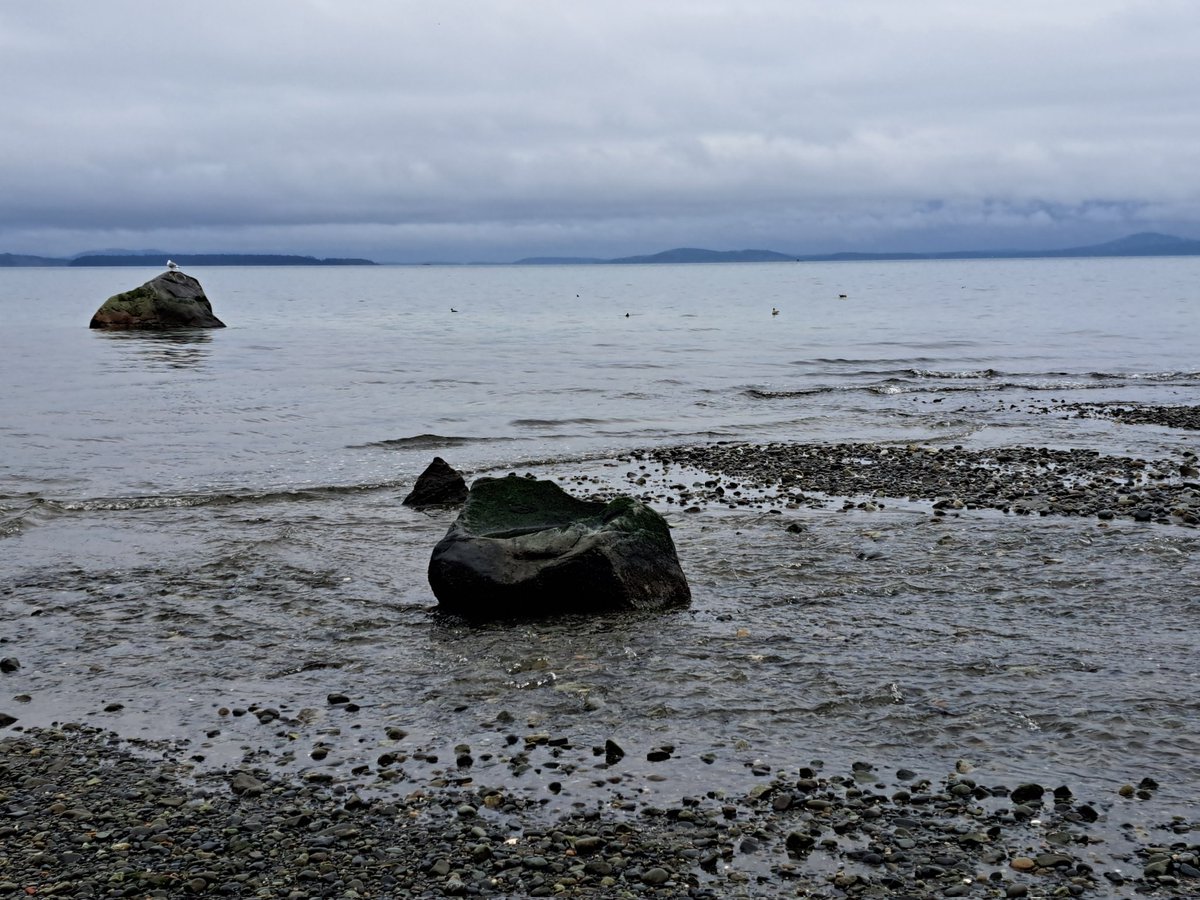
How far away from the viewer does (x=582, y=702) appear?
8586 mm

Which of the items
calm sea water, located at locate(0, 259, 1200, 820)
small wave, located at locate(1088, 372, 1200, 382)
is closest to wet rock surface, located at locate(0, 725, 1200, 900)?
calm sea water, located at locate(0, 259, 1200, 820)

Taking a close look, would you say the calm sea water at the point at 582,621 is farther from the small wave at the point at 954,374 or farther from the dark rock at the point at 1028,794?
the small wave at the point at 954,374

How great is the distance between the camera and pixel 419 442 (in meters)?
24.0

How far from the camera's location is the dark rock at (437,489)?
17.1 meters

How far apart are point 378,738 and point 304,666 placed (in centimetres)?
189

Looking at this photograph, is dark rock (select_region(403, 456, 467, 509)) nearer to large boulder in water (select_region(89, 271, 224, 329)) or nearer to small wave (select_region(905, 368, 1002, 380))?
small wave (select_region(905, 368, 1002, 380))

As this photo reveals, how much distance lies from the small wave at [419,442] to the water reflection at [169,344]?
1982 cm

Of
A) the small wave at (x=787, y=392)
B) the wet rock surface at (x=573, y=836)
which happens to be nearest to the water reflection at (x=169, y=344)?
Result: the small wave at (x=787, y=392)

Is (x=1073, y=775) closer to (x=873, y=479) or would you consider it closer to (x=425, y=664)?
(x=425, y=664)

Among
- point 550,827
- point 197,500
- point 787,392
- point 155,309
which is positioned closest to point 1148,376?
point 787,392

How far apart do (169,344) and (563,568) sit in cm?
4388

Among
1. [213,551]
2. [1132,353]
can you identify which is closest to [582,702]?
[213,551]

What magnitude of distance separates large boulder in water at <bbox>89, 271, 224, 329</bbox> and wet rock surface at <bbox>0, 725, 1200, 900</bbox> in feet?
174

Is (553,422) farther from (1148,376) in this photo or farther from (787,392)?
(1148,376)
